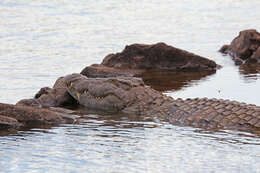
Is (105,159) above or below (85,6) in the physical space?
below

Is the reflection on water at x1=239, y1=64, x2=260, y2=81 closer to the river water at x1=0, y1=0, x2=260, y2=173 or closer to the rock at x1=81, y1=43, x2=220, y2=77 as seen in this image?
the river water at x1=0, y1=0, x2=260, y2=173

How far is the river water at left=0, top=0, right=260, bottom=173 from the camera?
610 cm

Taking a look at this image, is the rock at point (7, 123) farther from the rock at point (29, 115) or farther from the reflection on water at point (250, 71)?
Result: the reflection on water at point (250, 71)

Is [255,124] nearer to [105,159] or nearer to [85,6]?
Answer: [105,159]

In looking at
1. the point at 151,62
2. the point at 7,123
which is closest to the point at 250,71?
the point at 151,62

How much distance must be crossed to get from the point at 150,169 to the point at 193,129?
1928 millimetres

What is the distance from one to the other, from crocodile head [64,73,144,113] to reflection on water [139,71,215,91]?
148 centimetres

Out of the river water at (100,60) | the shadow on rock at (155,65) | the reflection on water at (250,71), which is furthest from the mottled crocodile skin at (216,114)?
the shadow on rock at (155,65)

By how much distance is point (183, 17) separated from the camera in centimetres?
2100

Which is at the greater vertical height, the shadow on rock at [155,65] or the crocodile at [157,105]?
the shadow on rock at [155,65]

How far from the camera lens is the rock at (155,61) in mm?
12359

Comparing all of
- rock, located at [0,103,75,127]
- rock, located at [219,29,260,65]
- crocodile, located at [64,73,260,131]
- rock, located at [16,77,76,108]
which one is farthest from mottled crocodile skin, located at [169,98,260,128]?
rock, located at [219,29,260,65]

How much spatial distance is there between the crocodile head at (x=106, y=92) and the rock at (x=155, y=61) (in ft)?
8.99

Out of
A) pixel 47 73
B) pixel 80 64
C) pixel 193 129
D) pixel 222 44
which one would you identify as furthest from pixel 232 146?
pixel 222 44
